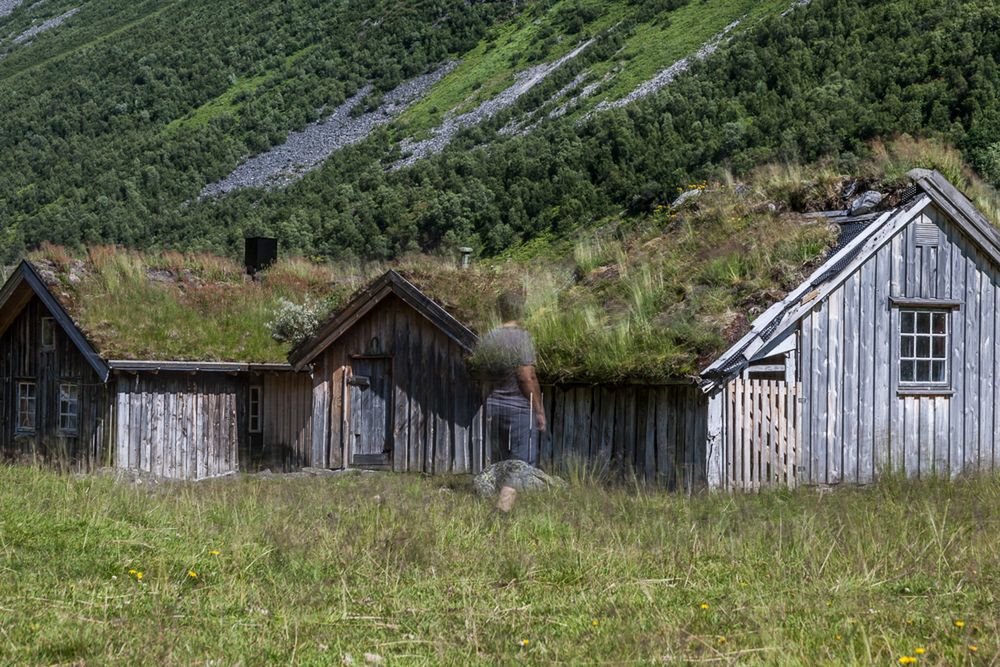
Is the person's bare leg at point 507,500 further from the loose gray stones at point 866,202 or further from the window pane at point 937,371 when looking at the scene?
the loose gray stones at point 866,202

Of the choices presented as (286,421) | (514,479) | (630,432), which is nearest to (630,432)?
(630,432)

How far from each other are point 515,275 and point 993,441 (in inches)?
309

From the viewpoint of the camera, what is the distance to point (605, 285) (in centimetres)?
1831

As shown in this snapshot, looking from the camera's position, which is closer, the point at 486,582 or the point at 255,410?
the point at 486,582

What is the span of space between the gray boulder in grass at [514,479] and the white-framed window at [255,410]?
869cm

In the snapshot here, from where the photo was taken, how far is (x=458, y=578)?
8.83m

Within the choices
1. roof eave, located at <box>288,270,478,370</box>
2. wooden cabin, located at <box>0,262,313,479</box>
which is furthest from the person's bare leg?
wooden cabin, located at <box>0,262,313,479</box>

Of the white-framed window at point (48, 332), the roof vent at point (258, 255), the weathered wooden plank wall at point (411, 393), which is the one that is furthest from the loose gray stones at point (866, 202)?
the white-framed window at point (48, 332)

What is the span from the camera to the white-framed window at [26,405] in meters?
23.2

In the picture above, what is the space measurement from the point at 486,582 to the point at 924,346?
9732 millimetres

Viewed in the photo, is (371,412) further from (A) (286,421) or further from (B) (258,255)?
(B) (258,255)

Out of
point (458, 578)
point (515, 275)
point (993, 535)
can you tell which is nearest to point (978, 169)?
point (515, 275)

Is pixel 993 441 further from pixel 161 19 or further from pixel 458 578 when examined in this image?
pixel 161 19

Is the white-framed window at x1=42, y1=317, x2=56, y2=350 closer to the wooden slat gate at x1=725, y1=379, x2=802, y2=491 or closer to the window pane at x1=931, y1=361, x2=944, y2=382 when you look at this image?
the wooden slat gate at x1=725, y1=379, x2=802, y2=491
